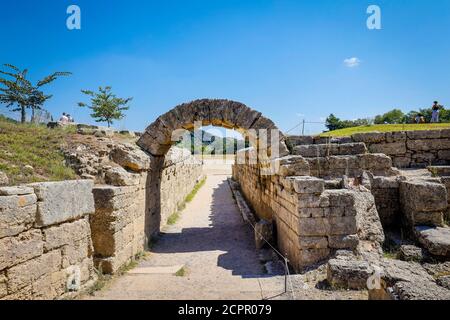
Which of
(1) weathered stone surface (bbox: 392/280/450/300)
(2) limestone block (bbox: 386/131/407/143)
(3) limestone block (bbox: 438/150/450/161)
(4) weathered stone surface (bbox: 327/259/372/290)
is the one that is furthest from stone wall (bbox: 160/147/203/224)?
(3) limestone block (bbox: 438/150/450/161)

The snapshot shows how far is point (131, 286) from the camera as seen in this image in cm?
529

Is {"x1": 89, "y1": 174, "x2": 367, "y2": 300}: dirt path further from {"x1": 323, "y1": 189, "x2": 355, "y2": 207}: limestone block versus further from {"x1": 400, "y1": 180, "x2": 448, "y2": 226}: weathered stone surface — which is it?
{"x1": 400, "y1": 180, "x2": 448, "y2": 226}: weathered stone surface

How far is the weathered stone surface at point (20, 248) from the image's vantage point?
11.3 feet

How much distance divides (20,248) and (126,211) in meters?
2.83

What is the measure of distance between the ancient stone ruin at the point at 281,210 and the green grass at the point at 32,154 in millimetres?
526

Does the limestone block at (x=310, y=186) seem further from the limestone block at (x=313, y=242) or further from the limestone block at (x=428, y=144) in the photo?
the limestone block at (x=428, y=144)

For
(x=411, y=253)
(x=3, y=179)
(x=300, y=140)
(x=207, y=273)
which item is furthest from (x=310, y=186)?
(x=3, y=179)

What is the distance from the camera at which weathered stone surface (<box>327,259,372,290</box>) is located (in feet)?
14.7

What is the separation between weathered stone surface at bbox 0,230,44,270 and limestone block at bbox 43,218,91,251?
0.49 feet

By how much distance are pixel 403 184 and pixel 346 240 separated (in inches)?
93.3

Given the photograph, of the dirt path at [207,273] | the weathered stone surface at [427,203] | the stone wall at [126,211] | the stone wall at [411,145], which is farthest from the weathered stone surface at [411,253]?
the stone wall at [126,211]

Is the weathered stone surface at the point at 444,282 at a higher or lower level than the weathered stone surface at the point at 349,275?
higher

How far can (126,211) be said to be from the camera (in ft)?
21.2

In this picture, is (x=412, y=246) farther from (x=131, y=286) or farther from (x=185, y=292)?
(x=131, y=286)
